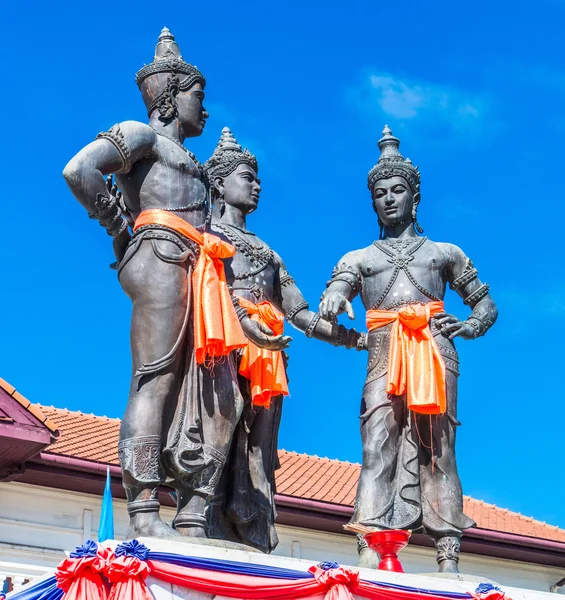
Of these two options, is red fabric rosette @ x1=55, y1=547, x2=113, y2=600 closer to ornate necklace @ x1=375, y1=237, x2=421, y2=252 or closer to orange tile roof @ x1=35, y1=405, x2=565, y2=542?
ornate necklace @ x1=375, y1=237, x2=421, y2=252

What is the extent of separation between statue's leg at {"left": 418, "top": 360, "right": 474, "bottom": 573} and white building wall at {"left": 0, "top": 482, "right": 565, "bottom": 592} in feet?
18.9

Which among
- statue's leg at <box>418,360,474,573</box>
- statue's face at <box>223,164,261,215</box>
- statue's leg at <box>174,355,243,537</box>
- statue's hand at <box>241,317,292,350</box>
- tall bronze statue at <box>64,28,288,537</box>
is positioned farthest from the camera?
statue's face at <box>223,164,261,215</box>

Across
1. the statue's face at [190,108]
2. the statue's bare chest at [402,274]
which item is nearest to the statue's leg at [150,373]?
the statue's face at [190,108]

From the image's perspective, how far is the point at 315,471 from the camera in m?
20.3

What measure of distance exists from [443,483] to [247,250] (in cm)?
224

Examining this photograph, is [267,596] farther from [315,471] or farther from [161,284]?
[315,471]

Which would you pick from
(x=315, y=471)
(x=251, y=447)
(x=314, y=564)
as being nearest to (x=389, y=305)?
(x=251, y=447)

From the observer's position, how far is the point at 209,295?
810 centimetres

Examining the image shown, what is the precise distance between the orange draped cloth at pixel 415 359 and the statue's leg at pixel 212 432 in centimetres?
150

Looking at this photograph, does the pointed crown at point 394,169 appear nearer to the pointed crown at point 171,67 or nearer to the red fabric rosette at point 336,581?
the pointed crown at point 171,67

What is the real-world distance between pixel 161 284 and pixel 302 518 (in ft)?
31.0

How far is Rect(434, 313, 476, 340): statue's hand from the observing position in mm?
9539

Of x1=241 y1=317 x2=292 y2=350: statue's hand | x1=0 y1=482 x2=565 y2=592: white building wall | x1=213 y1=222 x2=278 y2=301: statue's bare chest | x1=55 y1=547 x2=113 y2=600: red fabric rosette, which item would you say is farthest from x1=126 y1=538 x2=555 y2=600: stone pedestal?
x1=0 y1=482 x2=565 y2=592: white building wall

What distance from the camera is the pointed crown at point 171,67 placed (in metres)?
8.85
